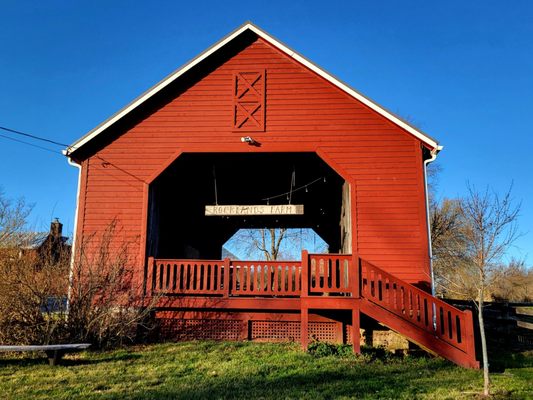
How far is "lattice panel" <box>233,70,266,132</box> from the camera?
11914 mm

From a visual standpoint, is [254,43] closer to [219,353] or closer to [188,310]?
[188,310]

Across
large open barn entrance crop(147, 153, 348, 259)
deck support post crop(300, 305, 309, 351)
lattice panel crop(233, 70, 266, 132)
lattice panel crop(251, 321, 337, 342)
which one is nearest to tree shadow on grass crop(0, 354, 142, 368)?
lattice panel crop(251, 321, 337, 342)

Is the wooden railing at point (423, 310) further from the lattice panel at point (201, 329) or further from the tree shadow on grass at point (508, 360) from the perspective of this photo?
the lattice panel at point (201, 329)

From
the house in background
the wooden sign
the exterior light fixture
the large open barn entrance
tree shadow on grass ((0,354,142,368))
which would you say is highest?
the exterior light fixture

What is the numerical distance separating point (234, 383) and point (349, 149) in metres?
6.60

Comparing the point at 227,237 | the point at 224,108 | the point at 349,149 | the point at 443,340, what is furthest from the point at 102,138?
the point at 227,237

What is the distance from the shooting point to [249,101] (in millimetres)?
12086

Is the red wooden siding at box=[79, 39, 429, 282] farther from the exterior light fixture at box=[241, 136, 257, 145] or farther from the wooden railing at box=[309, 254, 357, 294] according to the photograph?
the wooden railing at box=[309, 254, 357, 294]

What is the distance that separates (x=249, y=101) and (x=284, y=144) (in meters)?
1.49

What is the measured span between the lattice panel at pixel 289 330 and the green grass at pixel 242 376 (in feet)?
3.42

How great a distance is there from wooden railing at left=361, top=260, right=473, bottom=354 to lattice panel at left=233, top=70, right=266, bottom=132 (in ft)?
15.0

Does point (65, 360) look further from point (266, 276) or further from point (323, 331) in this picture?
point (323, 331)

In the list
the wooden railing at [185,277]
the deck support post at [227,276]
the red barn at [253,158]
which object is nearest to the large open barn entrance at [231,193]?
the red barn at [253,158]

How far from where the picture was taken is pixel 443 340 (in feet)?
29.3
